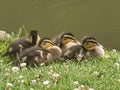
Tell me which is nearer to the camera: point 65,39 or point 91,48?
point 91,48

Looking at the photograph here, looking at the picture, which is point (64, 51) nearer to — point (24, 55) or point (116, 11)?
point (24, 55)

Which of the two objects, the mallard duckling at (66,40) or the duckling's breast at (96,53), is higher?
the mallard duckling at (66,40)

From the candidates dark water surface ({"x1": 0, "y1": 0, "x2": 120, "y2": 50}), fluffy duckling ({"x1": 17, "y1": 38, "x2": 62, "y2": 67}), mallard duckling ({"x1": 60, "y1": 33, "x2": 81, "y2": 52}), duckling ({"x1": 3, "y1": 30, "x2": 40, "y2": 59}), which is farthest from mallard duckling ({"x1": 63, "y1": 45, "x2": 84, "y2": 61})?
dark water surface ({"x1": 0, "y1": 0, "x2": 120, "y2": 50})

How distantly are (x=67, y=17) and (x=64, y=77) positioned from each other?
668cm

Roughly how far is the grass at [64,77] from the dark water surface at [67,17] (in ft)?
14.7

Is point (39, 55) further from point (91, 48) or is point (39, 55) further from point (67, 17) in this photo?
A: point (67, 17)

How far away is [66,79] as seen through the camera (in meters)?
5.79

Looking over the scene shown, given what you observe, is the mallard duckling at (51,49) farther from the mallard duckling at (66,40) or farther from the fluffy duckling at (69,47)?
the mallard duckling at (66,40)

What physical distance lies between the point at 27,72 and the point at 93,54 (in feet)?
4.73

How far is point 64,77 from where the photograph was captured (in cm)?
587

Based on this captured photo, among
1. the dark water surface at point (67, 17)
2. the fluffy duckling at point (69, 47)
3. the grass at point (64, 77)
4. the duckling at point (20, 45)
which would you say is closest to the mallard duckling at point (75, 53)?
the fluffy duckling at point (69, 47)

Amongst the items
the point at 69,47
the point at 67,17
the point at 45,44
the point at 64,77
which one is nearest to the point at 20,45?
the point at 45,44

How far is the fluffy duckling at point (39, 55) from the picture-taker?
6.99 metres

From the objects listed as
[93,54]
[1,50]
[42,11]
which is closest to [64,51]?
[93,54]
